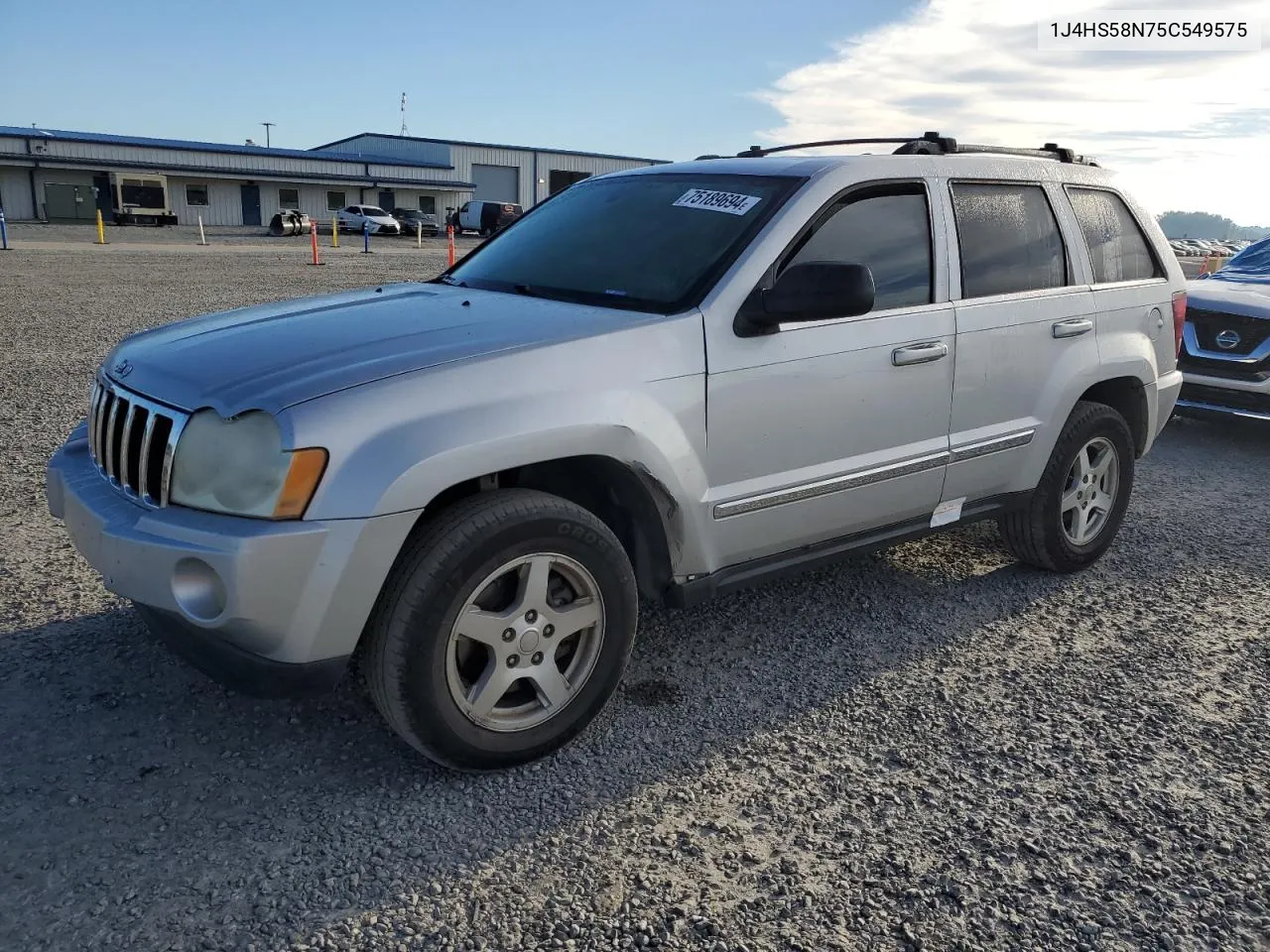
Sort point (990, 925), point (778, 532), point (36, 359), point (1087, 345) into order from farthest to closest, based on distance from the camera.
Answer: point (36, 359) < point (1087, 345) < point (778, 532) < point (990, 925)

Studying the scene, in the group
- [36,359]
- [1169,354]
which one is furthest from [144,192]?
[1169,354]

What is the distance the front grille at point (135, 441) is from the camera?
2.74 metres

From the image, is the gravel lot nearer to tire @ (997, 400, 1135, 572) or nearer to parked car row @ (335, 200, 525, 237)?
tire @ (997, 400, 1135, 572)

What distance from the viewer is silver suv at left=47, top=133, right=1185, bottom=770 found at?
102 inches

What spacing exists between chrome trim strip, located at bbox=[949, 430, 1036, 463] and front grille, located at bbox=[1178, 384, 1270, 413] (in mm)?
4343

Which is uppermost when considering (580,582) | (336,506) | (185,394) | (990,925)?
(185,394)

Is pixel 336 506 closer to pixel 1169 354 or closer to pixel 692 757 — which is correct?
pixel 692 757

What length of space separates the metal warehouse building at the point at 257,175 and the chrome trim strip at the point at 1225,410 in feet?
154

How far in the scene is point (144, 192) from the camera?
48844mm

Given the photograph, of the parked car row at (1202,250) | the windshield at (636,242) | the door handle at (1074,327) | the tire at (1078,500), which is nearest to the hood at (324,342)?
the windshield at (636,242)

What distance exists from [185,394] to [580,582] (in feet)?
3.95

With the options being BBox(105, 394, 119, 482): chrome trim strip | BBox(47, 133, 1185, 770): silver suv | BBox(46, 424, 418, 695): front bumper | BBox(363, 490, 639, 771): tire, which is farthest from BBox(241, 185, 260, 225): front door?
BBox(363, 490, 639, 771): tire

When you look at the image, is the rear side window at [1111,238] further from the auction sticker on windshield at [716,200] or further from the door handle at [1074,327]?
the auction sticker on windshield at [716,200]

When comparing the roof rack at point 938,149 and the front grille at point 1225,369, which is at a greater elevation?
the roof rack at point 938,149
